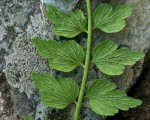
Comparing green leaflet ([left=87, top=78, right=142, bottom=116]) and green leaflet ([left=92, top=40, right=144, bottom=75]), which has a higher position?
green leaflet ([left=92, top=40, right=144, bottom=75])

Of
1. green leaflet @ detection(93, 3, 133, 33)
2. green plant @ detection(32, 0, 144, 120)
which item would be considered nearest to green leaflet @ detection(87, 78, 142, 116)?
green plant @ detection(32, 0, 144, 120)

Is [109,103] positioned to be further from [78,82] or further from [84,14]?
[84,14]

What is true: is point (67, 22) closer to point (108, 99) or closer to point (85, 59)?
point (85, 59)

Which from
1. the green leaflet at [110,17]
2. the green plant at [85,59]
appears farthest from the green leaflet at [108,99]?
the green leaflet at [110,17]

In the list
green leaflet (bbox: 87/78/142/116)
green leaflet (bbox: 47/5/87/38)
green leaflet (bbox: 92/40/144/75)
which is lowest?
green leaflet (bbox: 87/78/142/116)

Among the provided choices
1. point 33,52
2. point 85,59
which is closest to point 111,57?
point 85,59

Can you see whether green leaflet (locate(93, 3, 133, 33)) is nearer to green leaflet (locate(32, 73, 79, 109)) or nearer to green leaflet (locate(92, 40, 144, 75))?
green leaflet (locate(92, 40, 144, 75))

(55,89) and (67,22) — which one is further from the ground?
(67,22)
